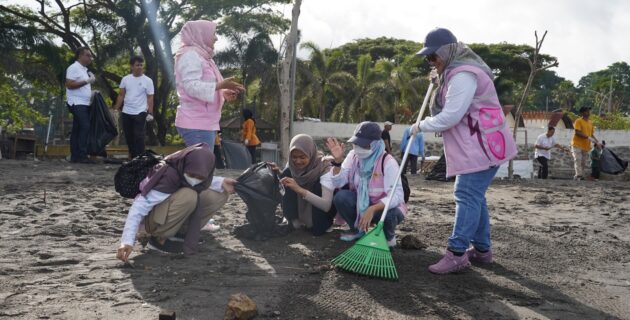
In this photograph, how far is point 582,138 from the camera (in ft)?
36.0

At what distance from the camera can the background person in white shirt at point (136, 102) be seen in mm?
7688

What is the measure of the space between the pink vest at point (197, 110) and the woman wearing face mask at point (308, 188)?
0.70 meters

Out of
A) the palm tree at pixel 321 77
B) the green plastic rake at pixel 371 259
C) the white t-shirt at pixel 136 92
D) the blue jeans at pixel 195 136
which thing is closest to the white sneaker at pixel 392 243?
the green plastic rake at pixel 371 259

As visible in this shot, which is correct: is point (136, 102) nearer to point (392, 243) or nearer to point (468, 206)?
point (392, 243)

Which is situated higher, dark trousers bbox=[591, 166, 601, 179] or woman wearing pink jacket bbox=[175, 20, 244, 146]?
woman wearing pink jacket bbox=[175, 20, 244, 146]

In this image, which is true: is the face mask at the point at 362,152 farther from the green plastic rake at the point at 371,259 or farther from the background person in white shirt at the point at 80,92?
the background person in white shirt at the point at 80,92

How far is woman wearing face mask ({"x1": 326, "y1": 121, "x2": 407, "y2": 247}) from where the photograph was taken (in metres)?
3.89

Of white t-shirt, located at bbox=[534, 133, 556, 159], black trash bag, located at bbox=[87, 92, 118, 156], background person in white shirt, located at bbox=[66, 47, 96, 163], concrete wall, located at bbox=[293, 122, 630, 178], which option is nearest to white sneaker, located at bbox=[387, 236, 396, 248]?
background person in white shirt, located at bbox=[66, 47, 96, 163]

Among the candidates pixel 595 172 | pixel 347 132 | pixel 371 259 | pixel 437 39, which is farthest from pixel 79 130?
pixel 347 132

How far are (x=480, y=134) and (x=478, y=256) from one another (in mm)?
863

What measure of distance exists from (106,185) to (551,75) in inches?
2942

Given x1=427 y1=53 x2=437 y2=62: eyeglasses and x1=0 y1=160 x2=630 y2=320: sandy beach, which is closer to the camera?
x1=0 y1=160 x2=630 y2=320: sandy beach

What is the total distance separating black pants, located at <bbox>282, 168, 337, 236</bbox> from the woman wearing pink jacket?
0.72 meters

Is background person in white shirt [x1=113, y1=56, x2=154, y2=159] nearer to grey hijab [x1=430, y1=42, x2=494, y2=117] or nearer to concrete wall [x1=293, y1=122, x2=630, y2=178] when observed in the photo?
grey hijab [x1=430, y1=42, x2=494, y2=117]
